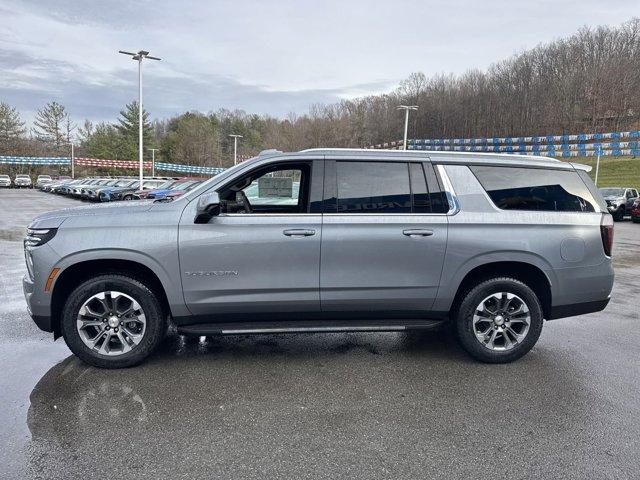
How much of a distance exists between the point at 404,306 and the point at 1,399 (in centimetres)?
330

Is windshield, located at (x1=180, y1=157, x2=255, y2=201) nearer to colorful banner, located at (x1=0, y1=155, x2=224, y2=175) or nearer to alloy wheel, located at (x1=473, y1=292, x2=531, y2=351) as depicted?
alloy wheel, located at (x1=473, y1=292, x2=531, y2=351)

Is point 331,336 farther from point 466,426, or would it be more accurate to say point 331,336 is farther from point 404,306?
point 466,426

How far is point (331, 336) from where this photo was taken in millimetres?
4957

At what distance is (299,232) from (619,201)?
2290cm

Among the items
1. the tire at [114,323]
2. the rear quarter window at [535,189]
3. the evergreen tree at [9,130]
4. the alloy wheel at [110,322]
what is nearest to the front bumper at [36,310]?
the tire at [114,323]

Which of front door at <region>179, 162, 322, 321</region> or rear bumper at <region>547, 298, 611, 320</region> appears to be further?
rear bumper at <region>547, 298, 611, 320</region>

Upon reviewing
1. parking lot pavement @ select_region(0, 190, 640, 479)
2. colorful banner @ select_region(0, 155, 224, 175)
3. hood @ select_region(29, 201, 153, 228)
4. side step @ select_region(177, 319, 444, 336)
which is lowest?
parking lot pavement @ select_region(0, 190, 640, 479)

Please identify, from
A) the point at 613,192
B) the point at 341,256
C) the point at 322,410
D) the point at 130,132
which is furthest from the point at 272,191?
the point at 130,132

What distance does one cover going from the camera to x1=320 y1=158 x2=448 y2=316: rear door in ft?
12.9

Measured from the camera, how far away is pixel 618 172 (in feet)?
148

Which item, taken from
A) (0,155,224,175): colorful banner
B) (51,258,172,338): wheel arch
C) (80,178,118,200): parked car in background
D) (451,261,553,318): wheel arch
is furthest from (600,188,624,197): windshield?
(0,155,224,175): colorful banner

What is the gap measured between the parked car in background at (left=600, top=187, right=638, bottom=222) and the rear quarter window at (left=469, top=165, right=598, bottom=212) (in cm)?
1991

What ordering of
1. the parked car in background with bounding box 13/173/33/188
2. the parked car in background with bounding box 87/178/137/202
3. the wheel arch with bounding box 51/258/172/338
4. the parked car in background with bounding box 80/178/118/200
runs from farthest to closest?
the parked car in background with bounding box 13/173/33/188 < the parked car in background with bounding box 80/178/118/200 < the parked car in background with bounding box 87/178/137/202 < the wheel arch with bounding box 51/258/172/338

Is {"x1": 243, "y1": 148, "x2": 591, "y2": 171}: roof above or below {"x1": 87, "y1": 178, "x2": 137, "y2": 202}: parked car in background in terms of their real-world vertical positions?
above
